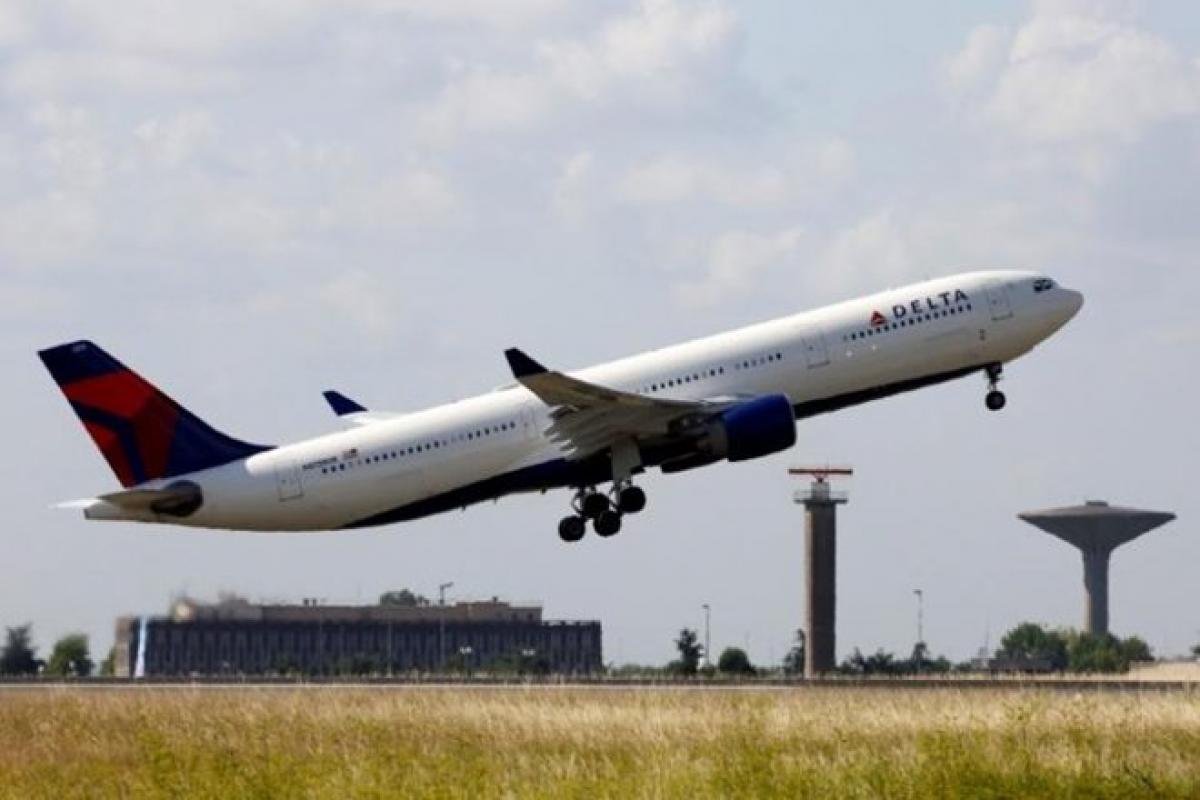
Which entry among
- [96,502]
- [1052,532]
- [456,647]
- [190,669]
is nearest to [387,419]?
[96,502]

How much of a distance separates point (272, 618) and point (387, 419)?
225 feet

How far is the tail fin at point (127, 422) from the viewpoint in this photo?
69.4 metres

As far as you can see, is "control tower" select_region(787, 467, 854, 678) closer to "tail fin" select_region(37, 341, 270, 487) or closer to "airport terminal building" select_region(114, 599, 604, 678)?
"airport terminal building" select_region(114, 599, 604, 678)

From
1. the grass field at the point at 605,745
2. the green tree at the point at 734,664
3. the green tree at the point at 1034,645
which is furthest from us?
the green tree at the point at 1034,645

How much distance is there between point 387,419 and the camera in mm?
73312

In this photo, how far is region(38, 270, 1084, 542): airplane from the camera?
Answer: 68812mm

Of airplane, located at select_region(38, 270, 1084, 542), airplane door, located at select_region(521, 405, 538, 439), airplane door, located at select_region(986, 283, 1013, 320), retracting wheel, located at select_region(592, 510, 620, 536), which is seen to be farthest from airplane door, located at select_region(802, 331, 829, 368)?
airplane door, located at select_region(521, 405, 538, 439)

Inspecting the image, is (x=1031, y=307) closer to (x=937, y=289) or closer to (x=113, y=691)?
(x=937, y=289)

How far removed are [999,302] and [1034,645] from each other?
308 ft

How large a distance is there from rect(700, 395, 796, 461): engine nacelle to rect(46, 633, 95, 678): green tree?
176 ft

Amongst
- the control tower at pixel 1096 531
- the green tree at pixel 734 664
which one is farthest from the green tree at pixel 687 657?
the control tower at pixel 1096 531

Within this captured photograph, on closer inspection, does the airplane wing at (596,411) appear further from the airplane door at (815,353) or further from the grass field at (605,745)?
the grass field at (605,745)

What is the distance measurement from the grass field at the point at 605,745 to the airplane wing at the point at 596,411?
8.99 m

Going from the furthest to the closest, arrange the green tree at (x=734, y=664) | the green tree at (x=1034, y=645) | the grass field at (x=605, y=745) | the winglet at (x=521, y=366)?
the green tree at (x=1034, y=645) → the green tree at (x=734, y=664) → the winglet at (x=521, y=366) → the grass field at (x=605, y=745)
